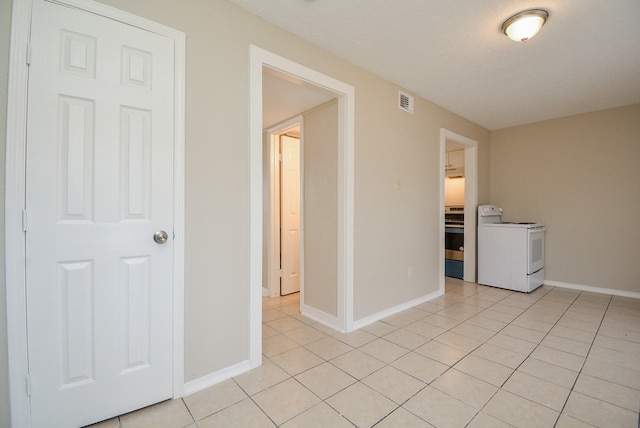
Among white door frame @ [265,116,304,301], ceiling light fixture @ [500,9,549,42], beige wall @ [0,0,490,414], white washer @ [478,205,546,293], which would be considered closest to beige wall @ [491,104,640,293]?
white washer @ [478,205,546,293]

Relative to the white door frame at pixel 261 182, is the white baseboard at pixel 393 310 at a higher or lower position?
lower

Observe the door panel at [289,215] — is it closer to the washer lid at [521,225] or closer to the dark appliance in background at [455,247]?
the dark appliance in background at [455,247]

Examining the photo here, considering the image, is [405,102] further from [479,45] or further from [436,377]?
[436,377]

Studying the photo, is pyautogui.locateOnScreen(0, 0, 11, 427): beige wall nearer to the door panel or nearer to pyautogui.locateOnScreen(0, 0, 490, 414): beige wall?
pyautogui.locateOnScreen(0, 0, 490, 414): beige wall

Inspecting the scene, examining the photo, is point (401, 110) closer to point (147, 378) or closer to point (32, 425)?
point (147, 378)

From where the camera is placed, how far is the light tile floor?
1.49 metres

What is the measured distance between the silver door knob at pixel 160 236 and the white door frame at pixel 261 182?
0.53 m

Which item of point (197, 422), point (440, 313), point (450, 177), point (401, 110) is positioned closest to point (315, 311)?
point (440, 313)

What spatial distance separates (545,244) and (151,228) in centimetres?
516

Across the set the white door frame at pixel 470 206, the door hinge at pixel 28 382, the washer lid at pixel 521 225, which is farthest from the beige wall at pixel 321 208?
the washer lid at pixel 521 225

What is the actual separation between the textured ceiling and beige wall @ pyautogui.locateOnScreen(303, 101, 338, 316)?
71cm

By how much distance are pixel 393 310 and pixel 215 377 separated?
1.94 meters

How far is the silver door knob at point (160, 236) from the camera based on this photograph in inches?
61.5

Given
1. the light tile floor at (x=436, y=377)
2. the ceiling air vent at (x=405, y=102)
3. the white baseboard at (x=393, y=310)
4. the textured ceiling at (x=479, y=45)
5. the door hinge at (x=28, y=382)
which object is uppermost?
the textured ceiling at (x=479, y=45)
